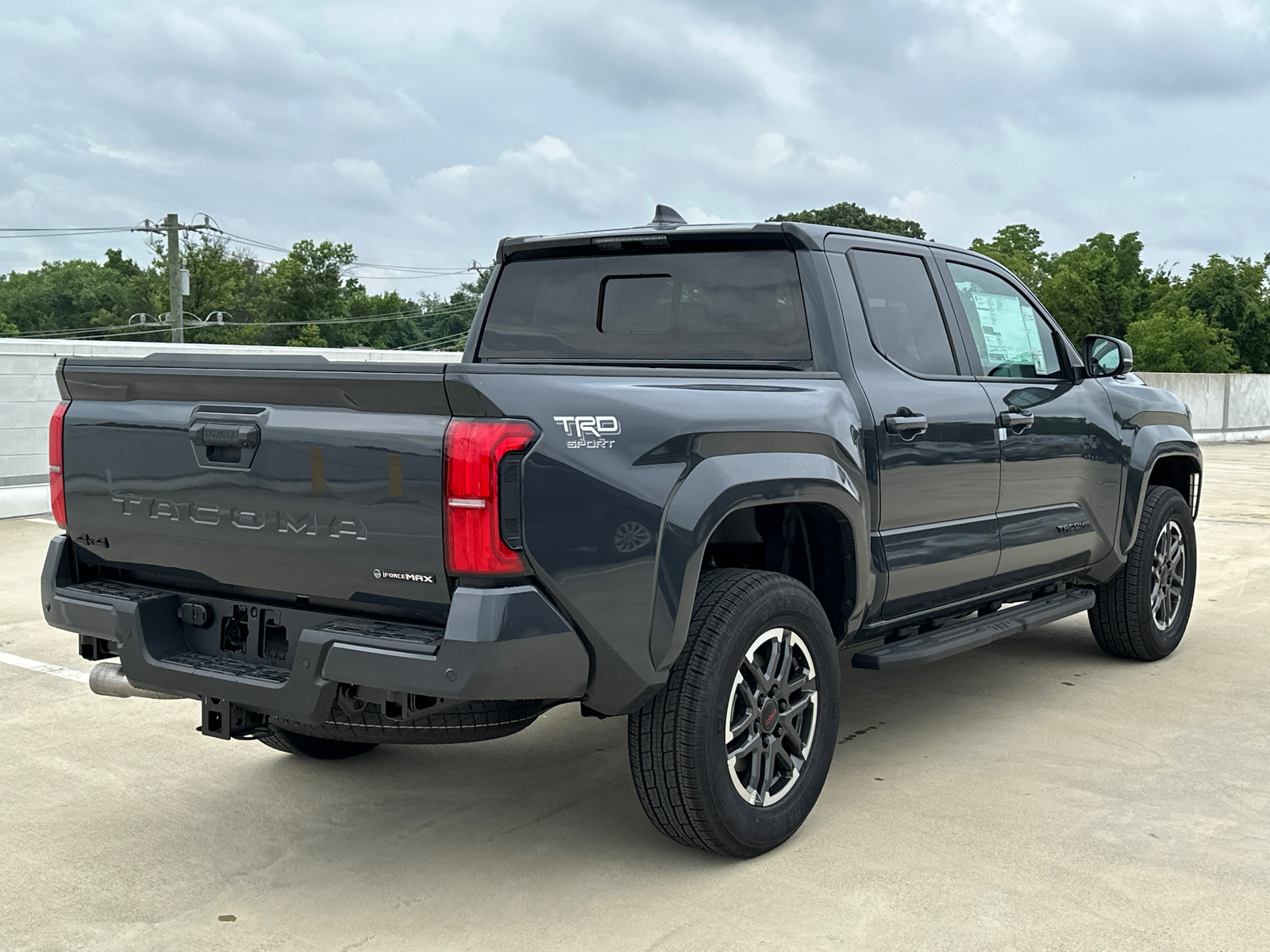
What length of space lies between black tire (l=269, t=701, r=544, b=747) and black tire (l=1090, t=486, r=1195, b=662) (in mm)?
3866

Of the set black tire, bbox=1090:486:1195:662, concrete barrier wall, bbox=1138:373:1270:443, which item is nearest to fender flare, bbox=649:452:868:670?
black tire, bbox=1090:486:1195:662

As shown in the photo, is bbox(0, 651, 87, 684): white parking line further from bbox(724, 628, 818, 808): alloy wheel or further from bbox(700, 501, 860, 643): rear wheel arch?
bbox(724, 628, 818, 808): alloy wheel

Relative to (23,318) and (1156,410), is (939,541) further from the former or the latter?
(23,318)

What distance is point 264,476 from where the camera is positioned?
3.49 meters

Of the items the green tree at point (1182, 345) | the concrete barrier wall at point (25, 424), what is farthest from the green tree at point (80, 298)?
the concrete barrier wall at point (25, 424)

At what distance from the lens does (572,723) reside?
554 cm

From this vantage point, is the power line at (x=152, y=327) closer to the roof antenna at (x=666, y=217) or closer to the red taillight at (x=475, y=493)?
the roof antenna at (x=666, y=217)

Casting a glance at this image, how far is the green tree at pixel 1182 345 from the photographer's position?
52.3 metres

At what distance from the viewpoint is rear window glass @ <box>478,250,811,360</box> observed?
4.62 meters

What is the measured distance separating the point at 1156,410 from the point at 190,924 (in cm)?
502

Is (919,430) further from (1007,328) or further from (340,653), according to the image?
(340,653)

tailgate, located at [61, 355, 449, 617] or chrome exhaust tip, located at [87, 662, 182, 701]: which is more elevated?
tailgate, located at [61, 355, 449, 617]

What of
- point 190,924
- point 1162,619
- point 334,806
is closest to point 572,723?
point 334,806

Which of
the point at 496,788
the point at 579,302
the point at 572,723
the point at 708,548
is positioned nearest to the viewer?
the point at 708,548
